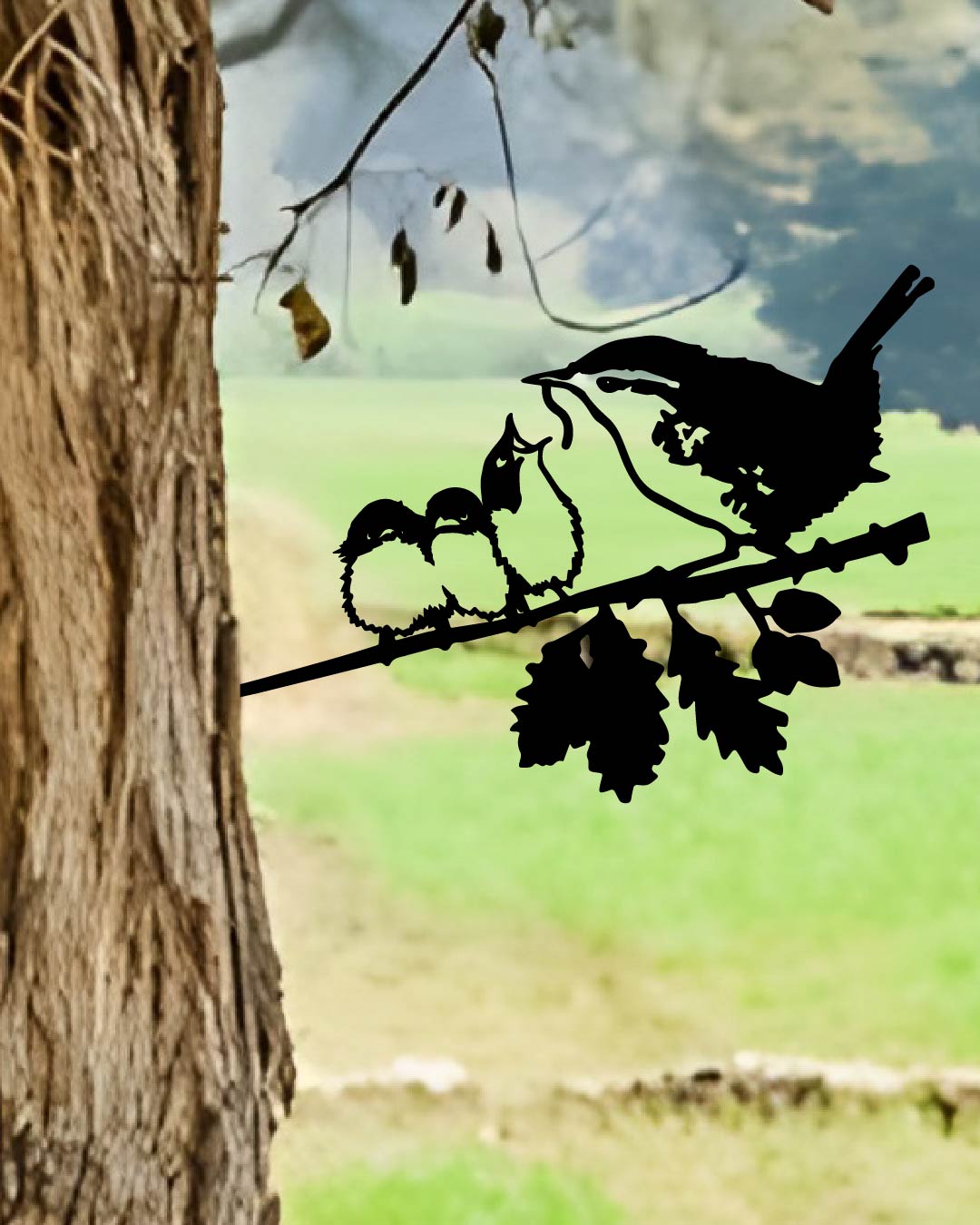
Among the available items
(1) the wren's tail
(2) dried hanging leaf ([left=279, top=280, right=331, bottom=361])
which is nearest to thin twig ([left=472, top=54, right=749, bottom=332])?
(2) dried hanging leaf ([left=279, top=280, right=331, bottom=361])

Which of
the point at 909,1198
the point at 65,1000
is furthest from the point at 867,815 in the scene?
the point at 65,1000

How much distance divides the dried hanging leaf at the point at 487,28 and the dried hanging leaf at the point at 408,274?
0.42ft

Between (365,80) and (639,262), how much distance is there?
212 millimetres

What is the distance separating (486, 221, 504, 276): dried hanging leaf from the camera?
2.33 feet

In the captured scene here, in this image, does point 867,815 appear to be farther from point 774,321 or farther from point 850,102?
point 850,102

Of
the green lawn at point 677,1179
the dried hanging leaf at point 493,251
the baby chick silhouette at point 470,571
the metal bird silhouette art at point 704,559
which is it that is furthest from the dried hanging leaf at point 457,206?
the green lawn at point 677,1179

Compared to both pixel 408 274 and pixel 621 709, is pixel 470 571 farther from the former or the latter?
pixel 621 709

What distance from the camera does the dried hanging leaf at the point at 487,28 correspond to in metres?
0.66

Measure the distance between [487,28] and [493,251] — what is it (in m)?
0.13

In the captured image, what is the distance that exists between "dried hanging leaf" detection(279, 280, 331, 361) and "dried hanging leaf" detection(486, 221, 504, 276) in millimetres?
116

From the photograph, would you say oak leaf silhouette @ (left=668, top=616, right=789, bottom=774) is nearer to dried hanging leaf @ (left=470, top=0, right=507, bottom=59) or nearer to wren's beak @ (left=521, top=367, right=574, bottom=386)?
wren's beak @ (left=521, top=367, right=574, bottom=386)

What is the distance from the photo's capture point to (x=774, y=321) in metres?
0.74

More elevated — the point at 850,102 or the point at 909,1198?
the point at 850,102

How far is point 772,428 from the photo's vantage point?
0.35m
